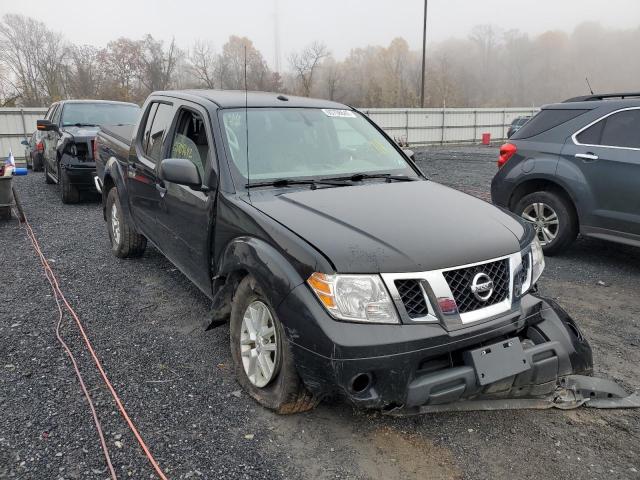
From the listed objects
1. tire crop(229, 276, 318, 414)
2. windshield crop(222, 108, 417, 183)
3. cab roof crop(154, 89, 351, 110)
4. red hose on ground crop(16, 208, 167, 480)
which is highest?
cab roof crop(154, 89, 351, 110)

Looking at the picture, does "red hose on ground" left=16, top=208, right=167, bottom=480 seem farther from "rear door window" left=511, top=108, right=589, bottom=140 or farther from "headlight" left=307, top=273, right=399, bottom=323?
"rear door window" left=511, top=108, right=589, bottom=140

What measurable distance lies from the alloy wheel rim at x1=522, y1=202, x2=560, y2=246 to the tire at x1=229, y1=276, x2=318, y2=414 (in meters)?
4.03

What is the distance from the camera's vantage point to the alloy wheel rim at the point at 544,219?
5.86 m

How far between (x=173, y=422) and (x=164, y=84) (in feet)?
104

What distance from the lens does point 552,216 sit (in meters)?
5.86

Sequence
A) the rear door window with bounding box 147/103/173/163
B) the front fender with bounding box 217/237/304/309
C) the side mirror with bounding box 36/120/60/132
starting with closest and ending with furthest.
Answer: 1. the front fender with bounding box 217/237/304/309
2. the rear door window with bounding box 147/103/173/163
3. the side mirror with bounding box 36/120/60/132

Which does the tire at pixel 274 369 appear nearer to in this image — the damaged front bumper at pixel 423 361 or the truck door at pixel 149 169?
the damaged front bumper at pixel 423 361

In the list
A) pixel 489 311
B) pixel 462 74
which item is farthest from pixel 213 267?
pixel 462 74

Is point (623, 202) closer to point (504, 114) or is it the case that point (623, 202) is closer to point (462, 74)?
point (504, 114)

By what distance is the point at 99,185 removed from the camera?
20.6ft

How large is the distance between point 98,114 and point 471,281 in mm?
9131

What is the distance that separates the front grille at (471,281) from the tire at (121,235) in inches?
151

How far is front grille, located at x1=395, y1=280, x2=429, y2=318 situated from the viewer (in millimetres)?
2410

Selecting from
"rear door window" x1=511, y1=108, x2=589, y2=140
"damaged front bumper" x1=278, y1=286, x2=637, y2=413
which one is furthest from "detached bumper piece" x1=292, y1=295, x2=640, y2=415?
"rear door window" x1=511, y1=108, x2=589, y2=140
